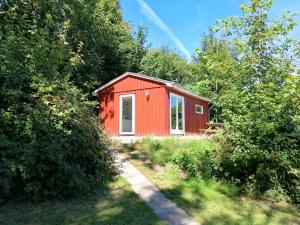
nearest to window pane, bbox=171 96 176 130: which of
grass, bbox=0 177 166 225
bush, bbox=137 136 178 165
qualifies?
bush, bbox=137 136 178 165

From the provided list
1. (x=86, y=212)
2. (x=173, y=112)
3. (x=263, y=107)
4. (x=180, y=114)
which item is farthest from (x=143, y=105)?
(x=86, y=212)

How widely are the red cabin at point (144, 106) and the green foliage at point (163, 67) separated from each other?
25.1 ft

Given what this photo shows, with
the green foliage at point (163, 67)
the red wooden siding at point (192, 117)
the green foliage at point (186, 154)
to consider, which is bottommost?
the green foliage at point (186, 154)

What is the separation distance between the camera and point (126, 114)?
1550 cm

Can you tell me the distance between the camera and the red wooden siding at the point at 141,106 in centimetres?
1366

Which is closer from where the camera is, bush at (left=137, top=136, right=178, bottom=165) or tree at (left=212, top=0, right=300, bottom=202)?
tree at (left=212, top=0, right=300, bottom=202)

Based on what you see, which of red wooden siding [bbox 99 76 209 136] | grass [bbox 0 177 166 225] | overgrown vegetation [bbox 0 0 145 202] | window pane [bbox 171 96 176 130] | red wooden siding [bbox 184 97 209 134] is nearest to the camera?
grass [bbox 0 177 166 225]

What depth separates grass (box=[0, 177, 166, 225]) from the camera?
492 centimetres

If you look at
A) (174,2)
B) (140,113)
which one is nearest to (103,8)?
(174,2)

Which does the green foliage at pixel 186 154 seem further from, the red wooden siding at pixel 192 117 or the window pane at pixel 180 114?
the red wooden siding at pixel 192 117

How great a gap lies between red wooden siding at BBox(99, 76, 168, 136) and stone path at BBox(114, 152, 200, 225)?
5.45 m

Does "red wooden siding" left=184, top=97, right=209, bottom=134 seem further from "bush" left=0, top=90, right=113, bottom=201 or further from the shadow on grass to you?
"bush" left=0, top=90, right=113, bottom=201

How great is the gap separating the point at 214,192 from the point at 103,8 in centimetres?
1823

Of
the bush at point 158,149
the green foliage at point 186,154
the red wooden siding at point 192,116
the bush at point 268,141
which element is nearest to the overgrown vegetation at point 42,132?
the bush at point 158,149
